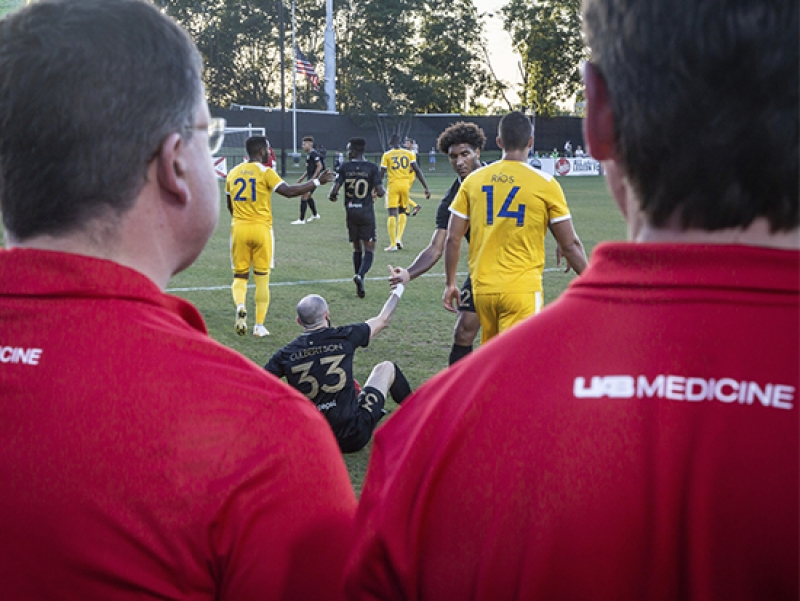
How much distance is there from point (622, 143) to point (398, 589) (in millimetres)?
671

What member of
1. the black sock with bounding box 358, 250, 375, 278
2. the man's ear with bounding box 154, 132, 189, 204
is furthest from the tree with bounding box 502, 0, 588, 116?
the man's ear with bounding box 154, 132, 189, 204

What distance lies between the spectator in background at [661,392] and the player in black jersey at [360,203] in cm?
1117

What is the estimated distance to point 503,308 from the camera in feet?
22.5

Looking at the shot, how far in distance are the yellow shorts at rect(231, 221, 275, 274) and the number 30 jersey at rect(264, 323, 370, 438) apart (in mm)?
4027

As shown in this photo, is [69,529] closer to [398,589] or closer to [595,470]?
[398,589]

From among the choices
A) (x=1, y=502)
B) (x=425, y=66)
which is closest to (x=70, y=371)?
(x=1, y=502)

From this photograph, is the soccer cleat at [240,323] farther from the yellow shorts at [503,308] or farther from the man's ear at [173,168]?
the man's ear at [173,168]

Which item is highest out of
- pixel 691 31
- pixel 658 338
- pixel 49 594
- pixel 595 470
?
pixel 691 31

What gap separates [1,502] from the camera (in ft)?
4.22

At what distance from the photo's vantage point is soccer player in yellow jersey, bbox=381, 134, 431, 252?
58.2 ft

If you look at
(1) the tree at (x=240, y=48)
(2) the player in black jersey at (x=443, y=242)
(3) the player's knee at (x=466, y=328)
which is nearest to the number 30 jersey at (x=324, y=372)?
(2) the player in black jersey at (x=443, y=242)

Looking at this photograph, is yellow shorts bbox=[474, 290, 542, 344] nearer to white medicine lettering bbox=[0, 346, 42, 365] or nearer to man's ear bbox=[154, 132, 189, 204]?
man's ear bbox=[154, 132, 189, 204]

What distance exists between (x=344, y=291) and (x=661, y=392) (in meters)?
11.7

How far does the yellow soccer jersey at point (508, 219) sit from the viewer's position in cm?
654
